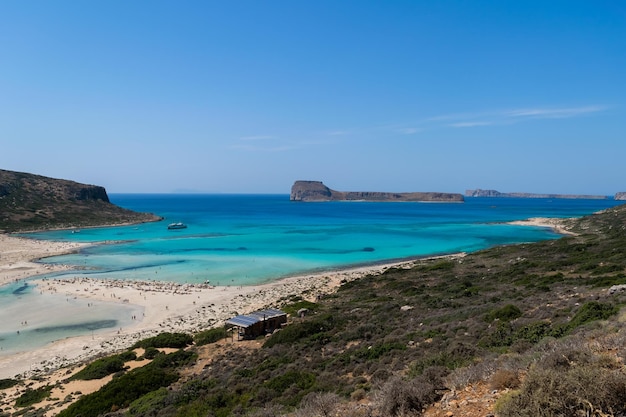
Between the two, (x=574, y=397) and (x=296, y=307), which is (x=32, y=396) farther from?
(x=574, y=397)

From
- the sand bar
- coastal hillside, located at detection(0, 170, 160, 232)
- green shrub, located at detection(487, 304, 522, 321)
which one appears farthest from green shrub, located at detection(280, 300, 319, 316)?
coastal hillside, located at detection(0, 170, 160, 232)

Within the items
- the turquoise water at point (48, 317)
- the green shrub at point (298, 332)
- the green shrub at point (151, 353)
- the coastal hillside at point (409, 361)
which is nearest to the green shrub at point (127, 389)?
the coastal hillside at point (409, 361)

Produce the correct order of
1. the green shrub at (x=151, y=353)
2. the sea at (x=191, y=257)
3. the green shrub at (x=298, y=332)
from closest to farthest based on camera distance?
the green shrub at (x=298, y=332), the green shrub at (x=151, y=353), the sea at (x=191, y=257)

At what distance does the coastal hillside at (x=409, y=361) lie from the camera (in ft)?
23.7

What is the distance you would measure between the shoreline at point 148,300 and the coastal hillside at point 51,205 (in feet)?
165

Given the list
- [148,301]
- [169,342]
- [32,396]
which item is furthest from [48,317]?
[32,396]

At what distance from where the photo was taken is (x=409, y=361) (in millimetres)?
13086

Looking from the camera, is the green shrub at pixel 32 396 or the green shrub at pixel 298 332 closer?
the green shrub at pixel 32 396

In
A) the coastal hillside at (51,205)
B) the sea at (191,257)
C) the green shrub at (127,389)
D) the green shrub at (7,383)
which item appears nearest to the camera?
the green shrub at (127,389)

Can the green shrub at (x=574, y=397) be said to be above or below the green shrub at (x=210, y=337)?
above

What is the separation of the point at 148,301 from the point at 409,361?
2844 cm

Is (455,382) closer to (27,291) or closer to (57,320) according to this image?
(57,320)

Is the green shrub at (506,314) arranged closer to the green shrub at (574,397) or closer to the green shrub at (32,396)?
the green shrub at (574,397)

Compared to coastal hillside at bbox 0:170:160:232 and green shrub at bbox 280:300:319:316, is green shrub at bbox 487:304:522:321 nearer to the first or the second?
green shrub at bbox 280:300:319:316
